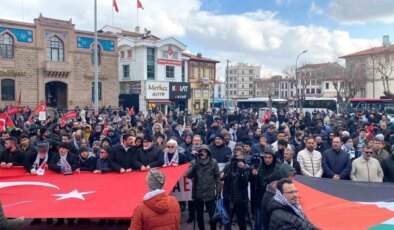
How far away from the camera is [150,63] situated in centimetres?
4700

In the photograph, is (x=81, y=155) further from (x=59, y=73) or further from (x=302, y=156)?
(x=59, y=73)

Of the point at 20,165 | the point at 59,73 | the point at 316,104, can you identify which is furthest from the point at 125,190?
the point at 316,104

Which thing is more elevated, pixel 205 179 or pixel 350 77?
pixel 350 77

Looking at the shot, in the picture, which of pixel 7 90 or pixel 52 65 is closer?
pixel 7 90

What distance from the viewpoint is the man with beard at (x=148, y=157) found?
804 centimetres

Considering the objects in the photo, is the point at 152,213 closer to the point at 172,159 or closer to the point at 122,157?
the point at 122,157

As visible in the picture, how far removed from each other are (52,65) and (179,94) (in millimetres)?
16695

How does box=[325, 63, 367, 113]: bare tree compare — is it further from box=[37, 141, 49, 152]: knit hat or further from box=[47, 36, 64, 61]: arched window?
box=[37, 141, 49, 152]: knit hat

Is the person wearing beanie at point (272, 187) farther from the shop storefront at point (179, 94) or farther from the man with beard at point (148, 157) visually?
the shop storefront at point (179, 94)

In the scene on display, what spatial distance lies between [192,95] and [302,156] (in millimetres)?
46447

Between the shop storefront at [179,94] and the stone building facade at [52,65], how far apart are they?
27.4 ft

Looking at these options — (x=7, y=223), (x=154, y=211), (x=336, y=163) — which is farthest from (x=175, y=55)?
(x=154, y=211)

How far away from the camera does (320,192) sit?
6621mm

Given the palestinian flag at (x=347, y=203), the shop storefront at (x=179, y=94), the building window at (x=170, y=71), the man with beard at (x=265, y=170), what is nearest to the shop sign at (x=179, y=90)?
the shop storefront at (x=179, y=94)
